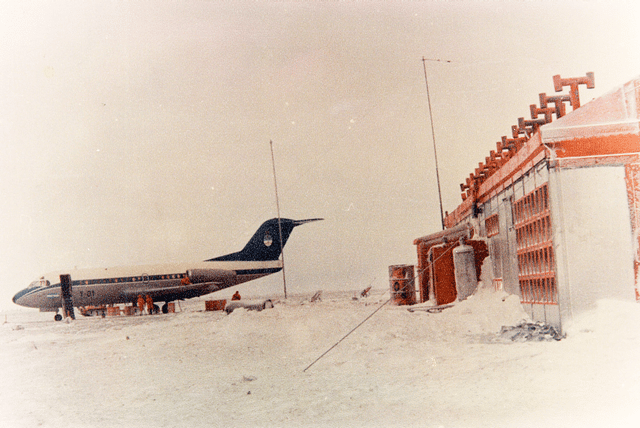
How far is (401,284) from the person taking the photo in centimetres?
1421

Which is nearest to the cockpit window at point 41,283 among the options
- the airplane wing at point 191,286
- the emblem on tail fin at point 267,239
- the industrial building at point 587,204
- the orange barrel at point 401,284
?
the airplane wing at point 191,286

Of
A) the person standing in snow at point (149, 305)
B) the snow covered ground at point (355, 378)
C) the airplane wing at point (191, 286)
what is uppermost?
the snow covered ground at point (355, 378)

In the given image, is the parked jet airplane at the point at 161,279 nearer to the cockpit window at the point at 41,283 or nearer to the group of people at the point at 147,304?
the cockpit window at the point at 41,283

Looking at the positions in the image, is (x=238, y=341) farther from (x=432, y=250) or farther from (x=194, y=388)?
(x=432, y=250)

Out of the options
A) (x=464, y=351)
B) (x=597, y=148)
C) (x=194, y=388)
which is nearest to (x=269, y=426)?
(x=194, y=388)

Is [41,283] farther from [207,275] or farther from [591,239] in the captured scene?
[591,239]

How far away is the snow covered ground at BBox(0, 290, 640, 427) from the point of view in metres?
4.64

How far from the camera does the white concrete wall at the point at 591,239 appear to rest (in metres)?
6.60

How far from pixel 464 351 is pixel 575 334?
1486 millimetres

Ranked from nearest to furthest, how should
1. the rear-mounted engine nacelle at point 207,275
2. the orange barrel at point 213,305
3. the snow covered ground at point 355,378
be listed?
the snow covered ground at point 355,378, the orange barrel at point 213,305, the rear-mounted engine nacelle at point 207,275

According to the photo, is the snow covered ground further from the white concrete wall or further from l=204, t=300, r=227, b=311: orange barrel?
l=204, t=300, r=227, b=311: orange barrel

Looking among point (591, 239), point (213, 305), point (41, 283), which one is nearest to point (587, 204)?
point (591, 239)

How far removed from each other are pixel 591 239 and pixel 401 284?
308 inches

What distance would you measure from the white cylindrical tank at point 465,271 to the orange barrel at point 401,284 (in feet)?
7.39
